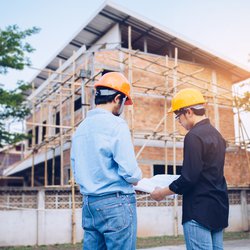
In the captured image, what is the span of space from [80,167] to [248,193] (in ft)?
34.4

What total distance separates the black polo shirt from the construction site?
696 centimetres

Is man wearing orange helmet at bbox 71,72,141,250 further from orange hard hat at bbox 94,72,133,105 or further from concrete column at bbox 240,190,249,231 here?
concrete column at bbox 240,190,249,231

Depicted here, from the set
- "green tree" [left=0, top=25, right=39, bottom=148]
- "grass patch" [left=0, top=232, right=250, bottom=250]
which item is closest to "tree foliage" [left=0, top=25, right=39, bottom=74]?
"green tree" [left=0, top=25, right=39, bottom=148]

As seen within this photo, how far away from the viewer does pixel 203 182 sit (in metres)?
2.74

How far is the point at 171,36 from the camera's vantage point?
1450 centimetres

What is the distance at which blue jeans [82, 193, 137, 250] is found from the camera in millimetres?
2400

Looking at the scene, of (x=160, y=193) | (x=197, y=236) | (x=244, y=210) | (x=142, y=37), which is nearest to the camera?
(x=197, y=236)

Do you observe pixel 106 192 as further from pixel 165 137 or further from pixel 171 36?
pixel 171 36

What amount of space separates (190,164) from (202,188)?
217 millimetres

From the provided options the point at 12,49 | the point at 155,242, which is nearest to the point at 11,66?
the point at 12,49

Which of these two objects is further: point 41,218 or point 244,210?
point 244,210

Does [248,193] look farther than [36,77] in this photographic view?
No

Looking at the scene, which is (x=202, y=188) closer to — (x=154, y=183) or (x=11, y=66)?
(x=154, y=183)

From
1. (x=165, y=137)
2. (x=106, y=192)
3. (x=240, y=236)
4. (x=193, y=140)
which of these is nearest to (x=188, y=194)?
(x=193, y=140)
